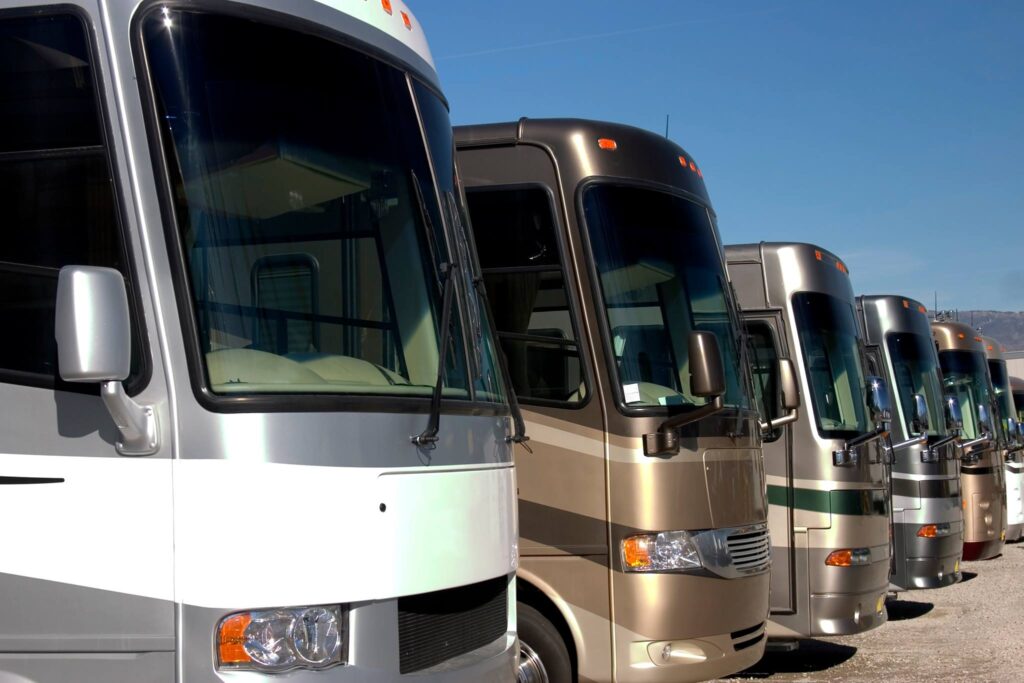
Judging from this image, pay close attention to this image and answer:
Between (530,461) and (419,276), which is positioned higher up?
(419,276)

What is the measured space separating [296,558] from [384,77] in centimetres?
191

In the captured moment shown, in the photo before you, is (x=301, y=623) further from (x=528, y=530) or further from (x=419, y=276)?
(x=528, y=530)

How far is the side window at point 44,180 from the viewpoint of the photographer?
3906mm

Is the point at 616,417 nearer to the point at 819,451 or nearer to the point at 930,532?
the point at 819,451

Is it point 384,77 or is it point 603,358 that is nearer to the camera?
point 384,77

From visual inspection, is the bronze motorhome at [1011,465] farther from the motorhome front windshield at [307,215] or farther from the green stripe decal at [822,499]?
the motorhome front windshield at [307,215]

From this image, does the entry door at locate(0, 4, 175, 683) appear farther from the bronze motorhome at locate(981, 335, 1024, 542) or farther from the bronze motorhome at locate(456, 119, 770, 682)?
the bronze motorhome at locate(981, 335, 1024, 542)

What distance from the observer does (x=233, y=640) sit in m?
3.81

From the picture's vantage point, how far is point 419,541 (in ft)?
14.0

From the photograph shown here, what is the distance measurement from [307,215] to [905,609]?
11126 mm

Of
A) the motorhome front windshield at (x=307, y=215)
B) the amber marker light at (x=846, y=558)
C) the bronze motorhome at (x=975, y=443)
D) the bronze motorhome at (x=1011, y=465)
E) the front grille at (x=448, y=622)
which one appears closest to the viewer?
the motorhome front windshield at (x=307, y=215)

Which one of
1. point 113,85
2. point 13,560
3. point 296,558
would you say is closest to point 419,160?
point 113,85

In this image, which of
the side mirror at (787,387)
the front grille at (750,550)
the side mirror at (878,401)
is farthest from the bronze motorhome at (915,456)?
the front grille at (750,550)

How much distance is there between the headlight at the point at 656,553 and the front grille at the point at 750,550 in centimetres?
35
